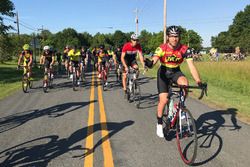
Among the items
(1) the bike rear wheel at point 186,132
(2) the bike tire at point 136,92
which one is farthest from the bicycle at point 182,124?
(2) the bike tire at point 136,92

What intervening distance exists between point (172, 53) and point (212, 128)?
96.4 inches

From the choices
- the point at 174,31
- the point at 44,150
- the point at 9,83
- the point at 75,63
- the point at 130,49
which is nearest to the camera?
the point at 174,31

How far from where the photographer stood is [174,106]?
5.82 m

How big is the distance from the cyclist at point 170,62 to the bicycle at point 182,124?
15 centimetres

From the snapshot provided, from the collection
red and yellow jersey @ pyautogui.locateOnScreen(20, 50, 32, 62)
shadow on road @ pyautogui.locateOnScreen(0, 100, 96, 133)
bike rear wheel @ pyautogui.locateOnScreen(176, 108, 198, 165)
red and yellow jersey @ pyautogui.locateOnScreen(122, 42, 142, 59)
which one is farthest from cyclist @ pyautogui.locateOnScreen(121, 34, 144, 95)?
red and yellow jersey @ pyautogui.locateOnScreen(20, 50, 32, 62)

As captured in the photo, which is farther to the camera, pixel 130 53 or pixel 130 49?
pixel 130 53

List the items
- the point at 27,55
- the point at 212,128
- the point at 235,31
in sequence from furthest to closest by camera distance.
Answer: the point at 235,31
the point at 27,55
the point at 212,128

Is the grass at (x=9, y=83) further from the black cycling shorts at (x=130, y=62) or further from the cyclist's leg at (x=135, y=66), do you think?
the cyclist's leg at (x=135, y=66)

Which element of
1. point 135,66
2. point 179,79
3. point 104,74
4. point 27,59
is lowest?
point 104,74

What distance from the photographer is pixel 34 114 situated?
9.22m

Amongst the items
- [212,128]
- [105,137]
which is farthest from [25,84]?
[212,128]

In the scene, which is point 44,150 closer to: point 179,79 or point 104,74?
point 179,79

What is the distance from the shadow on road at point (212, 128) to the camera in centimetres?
568

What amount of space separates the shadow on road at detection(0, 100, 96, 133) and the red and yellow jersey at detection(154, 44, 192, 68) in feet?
13.7
